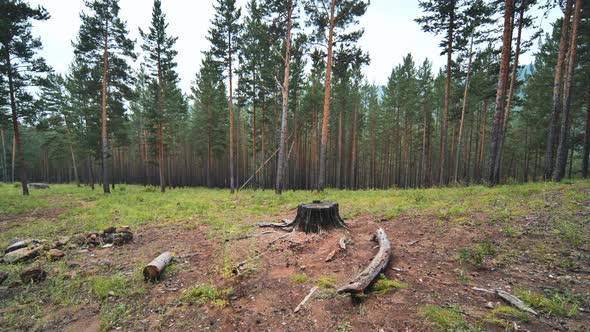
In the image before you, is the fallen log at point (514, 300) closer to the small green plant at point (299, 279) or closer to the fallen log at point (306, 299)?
the fallen log at point (306, 299)

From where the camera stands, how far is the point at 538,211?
5.49 m

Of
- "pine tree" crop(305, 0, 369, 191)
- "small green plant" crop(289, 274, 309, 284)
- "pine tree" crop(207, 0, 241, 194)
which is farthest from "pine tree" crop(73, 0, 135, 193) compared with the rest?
"small green plant" crop(289, 274, 309, 284)

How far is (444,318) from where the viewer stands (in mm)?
2439

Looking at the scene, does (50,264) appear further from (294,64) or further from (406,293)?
(294,64)

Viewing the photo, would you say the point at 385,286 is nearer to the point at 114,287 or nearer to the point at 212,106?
the point at 114,287

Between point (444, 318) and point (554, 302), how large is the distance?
1.37m

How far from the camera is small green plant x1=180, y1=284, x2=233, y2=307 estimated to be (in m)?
3.32

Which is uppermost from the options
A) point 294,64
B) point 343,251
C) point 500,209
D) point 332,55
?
point 294,64

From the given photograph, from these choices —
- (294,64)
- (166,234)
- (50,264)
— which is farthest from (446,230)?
(294,64)

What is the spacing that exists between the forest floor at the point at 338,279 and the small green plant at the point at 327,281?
16 millimetres

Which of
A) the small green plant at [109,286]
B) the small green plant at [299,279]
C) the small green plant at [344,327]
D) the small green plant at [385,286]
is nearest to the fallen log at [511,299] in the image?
the small green plant at [385,286]

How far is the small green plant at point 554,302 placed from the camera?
2435 mm

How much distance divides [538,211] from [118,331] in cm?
871

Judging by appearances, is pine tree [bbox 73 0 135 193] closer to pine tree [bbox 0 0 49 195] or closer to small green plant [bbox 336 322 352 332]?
pine tree [bbox 0 0 49 195]
